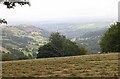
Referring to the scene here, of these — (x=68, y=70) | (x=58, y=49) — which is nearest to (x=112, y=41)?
(x=58, y=49)

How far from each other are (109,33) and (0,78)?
215ft

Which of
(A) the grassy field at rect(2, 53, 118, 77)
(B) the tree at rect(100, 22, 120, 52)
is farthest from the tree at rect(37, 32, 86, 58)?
(A) the grassy field at rect(2, 53, 118, 77)

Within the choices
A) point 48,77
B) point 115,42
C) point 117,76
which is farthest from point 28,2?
point 115,42

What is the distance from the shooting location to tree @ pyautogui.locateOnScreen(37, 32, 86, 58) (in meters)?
70.2

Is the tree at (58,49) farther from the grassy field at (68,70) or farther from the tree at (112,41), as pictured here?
the grassy field at (68,70)

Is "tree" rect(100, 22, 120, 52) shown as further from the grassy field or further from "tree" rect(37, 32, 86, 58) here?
the grassy field

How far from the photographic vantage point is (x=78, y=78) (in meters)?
15.9

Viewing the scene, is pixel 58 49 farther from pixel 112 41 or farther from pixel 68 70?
pixel 68 70

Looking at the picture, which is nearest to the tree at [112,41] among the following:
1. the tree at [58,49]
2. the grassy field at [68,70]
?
the tree at [58,49]

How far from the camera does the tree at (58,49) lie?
230ft

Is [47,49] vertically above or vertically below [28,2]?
below

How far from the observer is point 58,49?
3041 inches

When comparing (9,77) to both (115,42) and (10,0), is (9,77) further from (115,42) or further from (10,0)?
(115,42)

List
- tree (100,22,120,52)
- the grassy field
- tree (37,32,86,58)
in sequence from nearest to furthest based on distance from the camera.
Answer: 1. the grassy field
2. tree (37,32,86,58)
3. tree (100,22,120,52)
